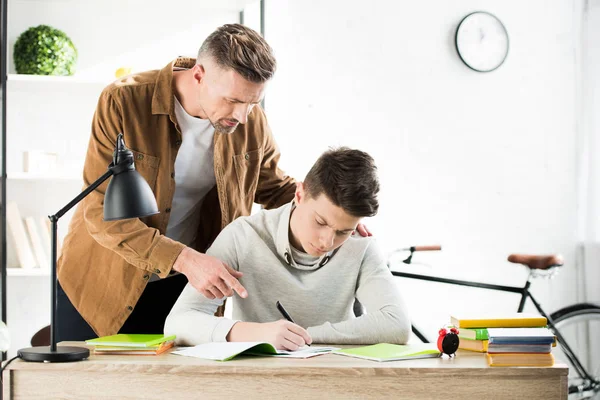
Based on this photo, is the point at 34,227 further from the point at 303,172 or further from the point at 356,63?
the point at 356,63

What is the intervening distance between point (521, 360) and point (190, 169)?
107 cm

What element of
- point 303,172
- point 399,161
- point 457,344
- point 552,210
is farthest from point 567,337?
point 457,344

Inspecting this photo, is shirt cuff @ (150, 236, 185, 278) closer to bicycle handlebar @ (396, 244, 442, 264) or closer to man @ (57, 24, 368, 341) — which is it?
man @ (57, 24, 368, 341)

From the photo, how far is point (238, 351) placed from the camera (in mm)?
1314

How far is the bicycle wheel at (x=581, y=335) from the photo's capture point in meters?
3.33

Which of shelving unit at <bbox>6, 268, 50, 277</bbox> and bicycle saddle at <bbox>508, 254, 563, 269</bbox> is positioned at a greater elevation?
bicycle saddle at <bbox>508, 254, 563, 269</bbox>

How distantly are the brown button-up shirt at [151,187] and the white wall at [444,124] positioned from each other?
1400 millimetres

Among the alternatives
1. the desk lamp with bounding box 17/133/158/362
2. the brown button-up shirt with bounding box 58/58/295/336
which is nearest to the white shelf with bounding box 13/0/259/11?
the brown button-up shirt with bounding box 58/58/295/336

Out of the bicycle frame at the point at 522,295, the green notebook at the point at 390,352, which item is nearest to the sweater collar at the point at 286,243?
the green notebook at the point at 390,352

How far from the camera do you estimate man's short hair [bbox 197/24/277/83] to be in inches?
66.9

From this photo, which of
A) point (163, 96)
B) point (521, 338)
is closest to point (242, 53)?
point (163, 96)

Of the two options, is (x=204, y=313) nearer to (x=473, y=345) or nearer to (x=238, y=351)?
(x=238, y=351)

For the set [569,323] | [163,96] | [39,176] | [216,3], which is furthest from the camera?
[569,323]

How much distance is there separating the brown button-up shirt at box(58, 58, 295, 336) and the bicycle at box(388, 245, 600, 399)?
1268 mm
